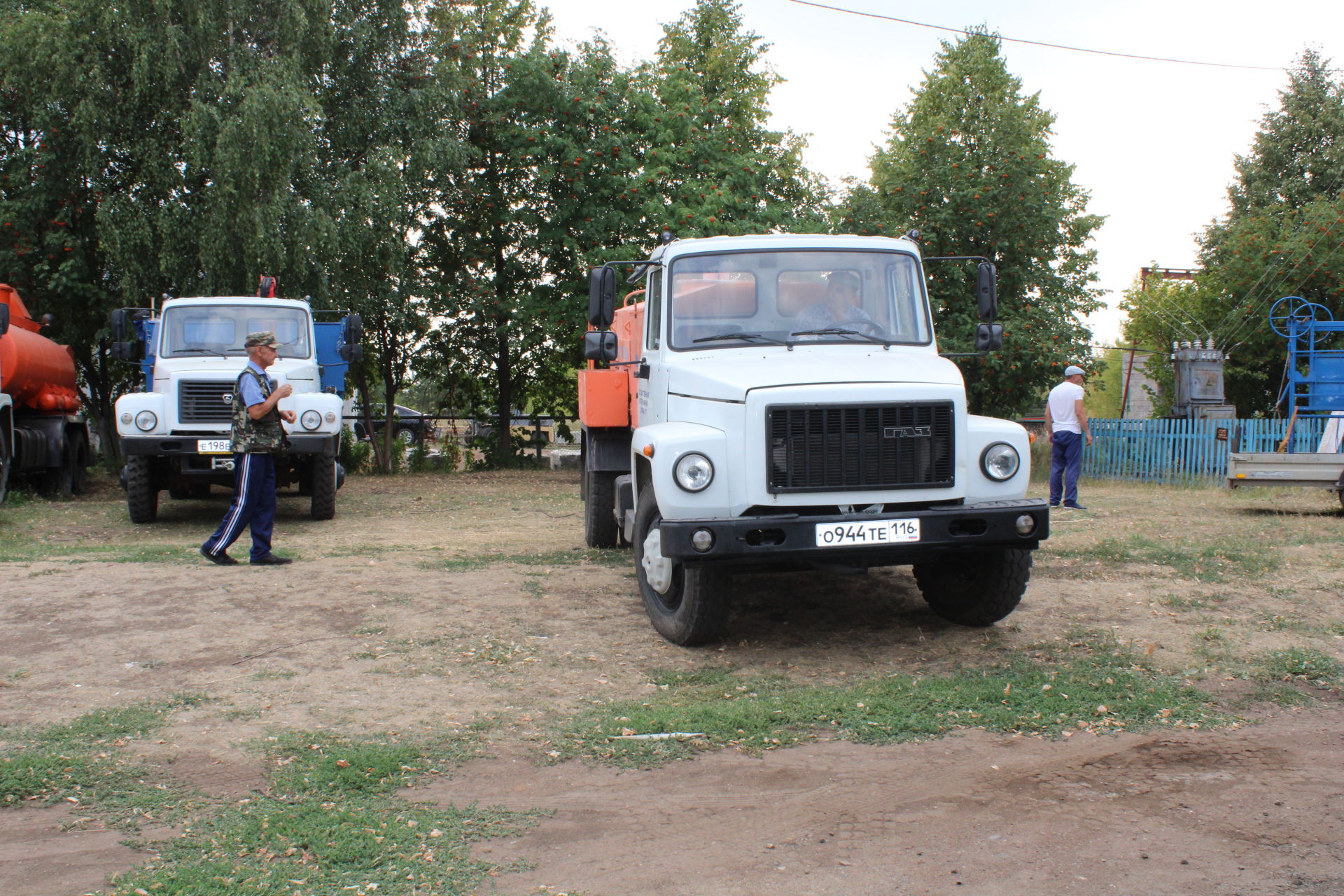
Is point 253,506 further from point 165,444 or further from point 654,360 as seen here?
point 654,360

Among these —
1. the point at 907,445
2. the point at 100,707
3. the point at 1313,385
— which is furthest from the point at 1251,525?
the point at 100,707

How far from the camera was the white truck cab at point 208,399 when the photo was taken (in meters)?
12.0

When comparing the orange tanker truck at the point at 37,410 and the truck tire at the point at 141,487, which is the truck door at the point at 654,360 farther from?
the orange tanker truck at the point at 37,410

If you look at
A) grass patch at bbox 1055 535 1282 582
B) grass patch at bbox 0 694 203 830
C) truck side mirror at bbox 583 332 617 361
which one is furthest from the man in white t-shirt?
grass patch at bbox 0 694 203 830

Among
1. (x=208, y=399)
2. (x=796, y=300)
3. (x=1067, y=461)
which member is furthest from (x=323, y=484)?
(x=1067, y=461)

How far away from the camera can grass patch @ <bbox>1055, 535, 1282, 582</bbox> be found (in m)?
8.93

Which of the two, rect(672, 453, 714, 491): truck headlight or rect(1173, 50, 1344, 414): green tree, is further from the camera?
rect(1173, 50, 1344, 414): green tree

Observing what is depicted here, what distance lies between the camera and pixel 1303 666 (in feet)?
19.3

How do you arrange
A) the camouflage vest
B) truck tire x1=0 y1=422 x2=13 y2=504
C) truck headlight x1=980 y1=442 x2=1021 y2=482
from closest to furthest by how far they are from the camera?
truck headlight x1=980 y1=442 x2=1021 y2=482 → the camouflage vest → truck tire x1=0 y1=422 x2=13 y2=504

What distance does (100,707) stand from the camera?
17.3ft

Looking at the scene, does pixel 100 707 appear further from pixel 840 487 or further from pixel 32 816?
pixel 840 487

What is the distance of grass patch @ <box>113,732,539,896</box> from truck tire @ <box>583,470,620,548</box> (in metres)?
5.65

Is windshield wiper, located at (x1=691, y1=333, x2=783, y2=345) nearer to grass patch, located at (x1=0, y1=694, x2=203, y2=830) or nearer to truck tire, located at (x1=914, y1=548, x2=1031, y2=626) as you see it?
truck tire, located at (x1=914, y1=548, x2=1031, y2=626)

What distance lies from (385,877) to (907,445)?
3686 millimetres
